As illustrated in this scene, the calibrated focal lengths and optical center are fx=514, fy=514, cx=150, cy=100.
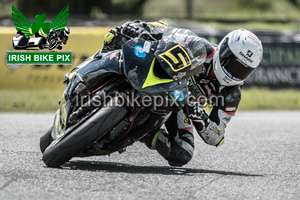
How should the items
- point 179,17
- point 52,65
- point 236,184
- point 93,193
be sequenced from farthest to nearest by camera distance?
point 179,17 < point 52,65 < point 236,184 < point 93,193

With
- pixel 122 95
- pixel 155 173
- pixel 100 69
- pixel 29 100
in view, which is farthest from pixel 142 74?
pixel 29 100

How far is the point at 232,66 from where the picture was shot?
17.3ft

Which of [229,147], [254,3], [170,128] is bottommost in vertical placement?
[254,3]

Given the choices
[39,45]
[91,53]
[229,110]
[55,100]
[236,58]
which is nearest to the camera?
[236,58]

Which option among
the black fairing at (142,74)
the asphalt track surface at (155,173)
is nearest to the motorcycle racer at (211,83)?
the asphalt track surface at (155,173)

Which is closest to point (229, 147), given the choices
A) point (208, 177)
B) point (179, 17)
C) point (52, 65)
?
point (208, 177)

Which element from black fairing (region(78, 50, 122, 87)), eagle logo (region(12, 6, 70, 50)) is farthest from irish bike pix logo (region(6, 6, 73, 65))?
black fairing (region(78, 50, 122, 87))

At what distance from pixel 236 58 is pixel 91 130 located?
6.34 ft

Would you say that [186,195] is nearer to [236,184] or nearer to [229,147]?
[236,184]

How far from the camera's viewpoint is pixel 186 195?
368cm

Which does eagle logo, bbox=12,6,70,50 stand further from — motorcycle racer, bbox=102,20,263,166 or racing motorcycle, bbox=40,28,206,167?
racing motorcycle, bbox=40,28,206,167

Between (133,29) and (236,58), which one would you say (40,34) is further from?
(236,58)

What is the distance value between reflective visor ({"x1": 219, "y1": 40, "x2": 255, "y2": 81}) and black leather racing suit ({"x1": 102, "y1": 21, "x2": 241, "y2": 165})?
0.14 meters

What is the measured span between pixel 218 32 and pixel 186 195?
959 cm
